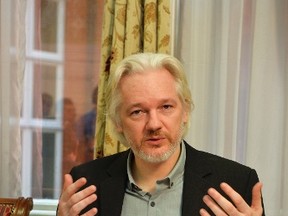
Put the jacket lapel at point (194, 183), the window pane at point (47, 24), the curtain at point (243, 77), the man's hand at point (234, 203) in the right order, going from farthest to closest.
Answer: the window pane at point (47, 24) < the curtain at point (243, 77) < the jacket lapel at point (194, 183) < the man's hand at point (234, 203)

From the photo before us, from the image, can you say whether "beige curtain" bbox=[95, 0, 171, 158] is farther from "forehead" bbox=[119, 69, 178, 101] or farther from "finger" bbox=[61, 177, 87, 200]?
"finger" bbox=[61, 177, 87, 200]

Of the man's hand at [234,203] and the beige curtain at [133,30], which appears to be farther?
the beige curtain at [133,30]

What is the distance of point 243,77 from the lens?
1.96 m

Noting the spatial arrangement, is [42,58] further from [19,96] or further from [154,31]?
[154,31]

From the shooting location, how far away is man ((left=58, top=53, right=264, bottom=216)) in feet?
4.20

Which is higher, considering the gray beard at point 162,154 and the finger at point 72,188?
the gray beard at point 162,154

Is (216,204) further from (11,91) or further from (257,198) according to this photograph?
(11,91)

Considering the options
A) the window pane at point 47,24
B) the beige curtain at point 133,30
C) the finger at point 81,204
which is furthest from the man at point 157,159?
the window pane at point 47,24

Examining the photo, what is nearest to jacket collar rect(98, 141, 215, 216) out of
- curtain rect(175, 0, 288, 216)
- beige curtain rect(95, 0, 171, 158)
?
beige curtain rect(95, 0, 171, 158)

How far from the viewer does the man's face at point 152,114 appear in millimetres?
1282

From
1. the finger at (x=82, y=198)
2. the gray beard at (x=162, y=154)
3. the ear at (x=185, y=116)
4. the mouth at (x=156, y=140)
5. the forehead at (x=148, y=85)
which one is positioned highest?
the forehead at (x=148, y=85)

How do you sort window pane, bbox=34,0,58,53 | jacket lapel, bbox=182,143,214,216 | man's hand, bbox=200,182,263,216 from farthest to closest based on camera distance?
window pane, bbox=34,0,58,53
jacket lapel, bbox=182,143,214,216
man's hand, bbox=200,182,263,216

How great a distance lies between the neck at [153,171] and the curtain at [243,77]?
63cm

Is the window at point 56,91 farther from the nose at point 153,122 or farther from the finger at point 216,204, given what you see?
the finger at point 216,204
